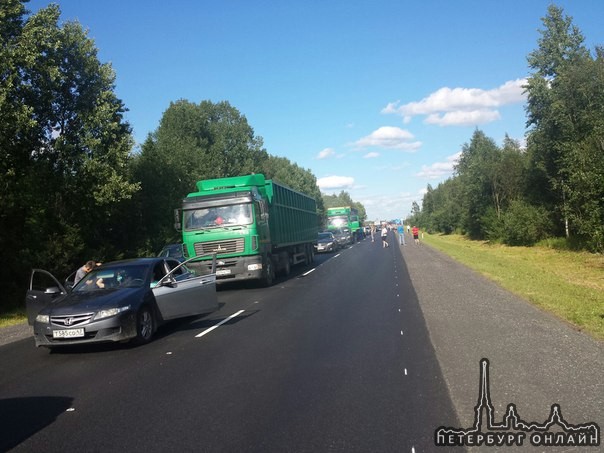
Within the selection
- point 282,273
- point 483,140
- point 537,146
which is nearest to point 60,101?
point 282,273

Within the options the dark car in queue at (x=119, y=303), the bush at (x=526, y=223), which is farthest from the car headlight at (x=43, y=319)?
the bush at (x=526, y=223)

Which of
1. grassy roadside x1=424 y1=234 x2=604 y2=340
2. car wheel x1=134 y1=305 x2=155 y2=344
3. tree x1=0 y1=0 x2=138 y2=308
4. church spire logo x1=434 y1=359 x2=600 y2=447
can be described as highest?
tree x1=0 y1=0 x2=138 y2=308

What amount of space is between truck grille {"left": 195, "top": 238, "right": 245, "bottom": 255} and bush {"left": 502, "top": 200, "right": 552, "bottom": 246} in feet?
90.3

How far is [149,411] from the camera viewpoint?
5.40 metres

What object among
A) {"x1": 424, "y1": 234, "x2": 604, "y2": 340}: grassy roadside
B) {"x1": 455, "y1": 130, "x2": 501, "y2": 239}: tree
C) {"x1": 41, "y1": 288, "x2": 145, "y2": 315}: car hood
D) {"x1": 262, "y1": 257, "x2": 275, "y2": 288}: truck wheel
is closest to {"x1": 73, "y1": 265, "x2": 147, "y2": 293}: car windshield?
{"x1": 41, "y1": 288, "x2": 145, "y2": 315}: car hood

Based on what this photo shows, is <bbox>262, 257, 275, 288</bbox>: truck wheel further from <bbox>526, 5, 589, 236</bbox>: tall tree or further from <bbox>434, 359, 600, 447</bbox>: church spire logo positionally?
<bbox>526, 5, 589, 236</bbox>: tall tree

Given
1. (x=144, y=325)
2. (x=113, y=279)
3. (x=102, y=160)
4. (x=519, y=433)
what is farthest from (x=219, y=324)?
(x=102, y=160)

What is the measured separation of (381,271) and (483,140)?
6316 centimetres

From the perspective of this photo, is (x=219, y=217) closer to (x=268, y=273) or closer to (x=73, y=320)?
(x=268, y=273)

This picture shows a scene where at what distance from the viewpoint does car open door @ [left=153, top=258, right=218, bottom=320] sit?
972 cm

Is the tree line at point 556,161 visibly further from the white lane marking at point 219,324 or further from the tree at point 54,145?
the tree at point 54,145

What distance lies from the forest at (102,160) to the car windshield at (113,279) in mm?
9702

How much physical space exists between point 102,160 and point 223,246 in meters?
9.66

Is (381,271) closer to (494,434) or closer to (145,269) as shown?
(145,269)
